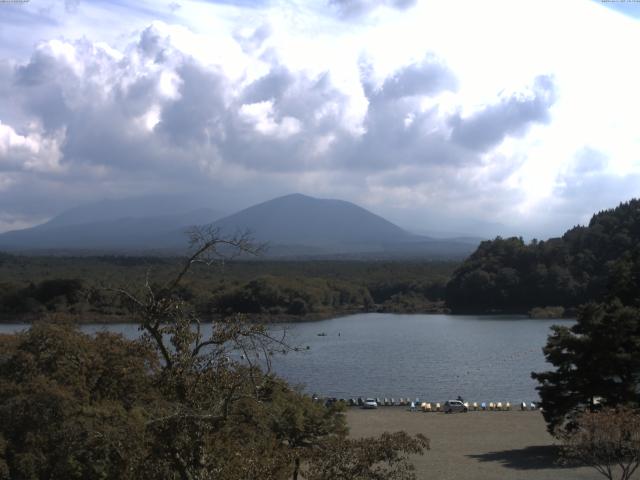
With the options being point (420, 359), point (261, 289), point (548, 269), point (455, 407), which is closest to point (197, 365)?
point (455, 407)

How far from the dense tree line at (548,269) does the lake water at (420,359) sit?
6202mm

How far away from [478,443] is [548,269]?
40.3 metres

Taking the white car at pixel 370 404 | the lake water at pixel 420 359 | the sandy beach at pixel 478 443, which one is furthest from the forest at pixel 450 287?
the sandy beach at pixel 478 443

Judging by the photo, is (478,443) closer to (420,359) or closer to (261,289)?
(420,359)

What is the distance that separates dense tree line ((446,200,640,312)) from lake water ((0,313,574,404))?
620 centimetres

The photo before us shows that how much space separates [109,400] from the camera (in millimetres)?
9500

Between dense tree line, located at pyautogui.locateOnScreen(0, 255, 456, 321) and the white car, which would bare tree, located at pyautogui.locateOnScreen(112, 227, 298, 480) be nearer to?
the white car

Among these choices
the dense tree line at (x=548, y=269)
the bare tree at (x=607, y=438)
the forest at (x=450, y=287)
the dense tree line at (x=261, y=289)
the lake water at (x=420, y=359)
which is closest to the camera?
the bare tree at (x=607, y=438)

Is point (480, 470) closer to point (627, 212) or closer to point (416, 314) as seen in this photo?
point (416, 314)

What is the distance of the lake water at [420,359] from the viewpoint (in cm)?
2573

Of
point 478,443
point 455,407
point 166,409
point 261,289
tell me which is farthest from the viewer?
point 261,289

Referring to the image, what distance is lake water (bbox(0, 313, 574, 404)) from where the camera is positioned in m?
25.7

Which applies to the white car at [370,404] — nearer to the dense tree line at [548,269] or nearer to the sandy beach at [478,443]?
the sandy beach at [478,443]

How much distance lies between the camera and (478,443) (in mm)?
16516
